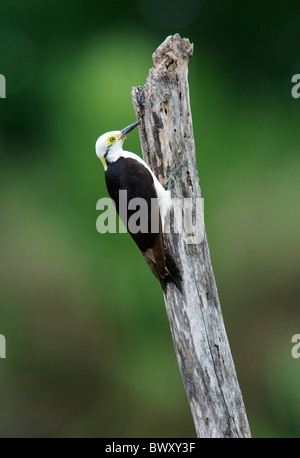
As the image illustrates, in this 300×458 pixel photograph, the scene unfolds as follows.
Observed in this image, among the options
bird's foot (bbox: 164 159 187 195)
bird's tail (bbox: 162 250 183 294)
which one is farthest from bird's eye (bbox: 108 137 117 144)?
bird's tail (bbox: 162 250 183 294)

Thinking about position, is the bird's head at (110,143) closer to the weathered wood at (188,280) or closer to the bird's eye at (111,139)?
the bird's eye at (111,139)

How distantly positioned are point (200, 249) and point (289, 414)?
2.54 metres

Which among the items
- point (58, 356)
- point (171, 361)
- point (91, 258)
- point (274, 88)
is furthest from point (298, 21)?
point (58, 356)

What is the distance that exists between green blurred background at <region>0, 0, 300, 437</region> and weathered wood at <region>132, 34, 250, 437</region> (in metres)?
1.94

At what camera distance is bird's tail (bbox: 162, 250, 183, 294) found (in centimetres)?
250

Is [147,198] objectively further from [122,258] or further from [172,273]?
[122,258]

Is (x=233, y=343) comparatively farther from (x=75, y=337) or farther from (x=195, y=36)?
(x=195, y=36)

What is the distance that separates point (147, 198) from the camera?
8.43 feet

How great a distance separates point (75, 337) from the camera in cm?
486

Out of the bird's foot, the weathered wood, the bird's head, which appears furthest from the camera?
the bird's head

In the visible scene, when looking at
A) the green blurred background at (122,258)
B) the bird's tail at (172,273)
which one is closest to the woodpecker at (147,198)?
the bird's tail at (172,273)

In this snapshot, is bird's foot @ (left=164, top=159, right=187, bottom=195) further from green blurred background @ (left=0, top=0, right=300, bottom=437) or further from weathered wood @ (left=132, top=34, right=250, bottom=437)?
green blurred background @ (left=0, top=0, right=300, bottom=437)

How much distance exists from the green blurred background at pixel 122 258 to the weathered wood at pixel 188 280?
6.36 ft

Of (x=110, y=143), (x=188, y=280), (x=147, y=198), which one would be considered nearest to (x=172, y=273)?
(x=188, y=280)
